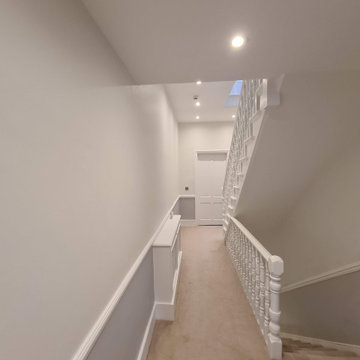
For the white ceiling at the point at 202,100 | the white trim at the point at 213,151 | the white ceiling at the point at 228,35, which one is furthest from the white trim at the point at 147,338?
the white trim at the point at 213,151

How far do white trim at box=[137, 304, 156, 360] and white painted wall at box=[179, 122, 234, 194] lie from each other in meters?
3.84

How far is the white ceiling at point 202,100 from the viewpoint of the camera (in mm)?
3475

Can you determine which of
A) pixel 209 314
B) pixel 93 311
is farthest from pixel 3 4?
pixel 209 314

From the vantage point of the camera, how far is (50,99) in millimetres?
697

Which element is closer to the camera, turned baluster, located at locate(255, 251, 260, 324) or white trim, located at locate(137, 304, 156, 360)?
white trim, located at locate(137, 304, 156, 360)

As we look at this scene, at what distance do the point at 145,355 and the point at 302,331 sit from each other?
9.62ft

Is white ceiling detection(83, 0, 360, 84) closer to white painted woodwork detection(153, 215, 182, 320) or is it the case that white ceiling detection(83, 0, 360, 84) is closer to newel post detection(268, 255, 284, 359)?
newel post detection(268, 255, 284, 359)

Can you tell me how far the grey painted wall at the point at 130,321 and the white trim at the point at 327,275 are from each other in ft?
7.61

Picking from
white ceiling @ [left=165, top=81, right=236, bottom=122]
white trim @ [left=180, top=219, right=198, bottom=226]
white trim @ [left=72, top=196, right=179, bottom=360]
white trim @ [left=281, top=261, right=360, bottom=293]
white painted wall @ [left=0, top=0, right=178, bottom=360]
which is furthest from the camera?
white trim @ [left=180, top=219, right=198, bottom=226]

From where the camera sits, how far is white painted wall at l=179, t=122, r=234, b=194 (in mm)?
5406

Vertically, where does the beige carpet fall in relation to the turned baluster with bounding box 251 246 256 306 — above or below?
below

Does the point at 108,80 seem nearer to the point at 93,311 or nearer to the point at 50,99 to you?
the point at 50,99

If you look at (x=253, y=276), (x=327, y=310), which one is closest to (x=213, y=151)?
(x=253, y=276)

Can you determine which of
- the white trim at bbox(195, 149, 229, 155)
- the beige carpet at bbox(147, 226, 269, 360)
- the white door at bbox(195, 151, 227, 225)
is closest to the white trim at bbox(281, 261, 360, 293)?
the beige carpet at bbox(147, 226, 269, 360)
